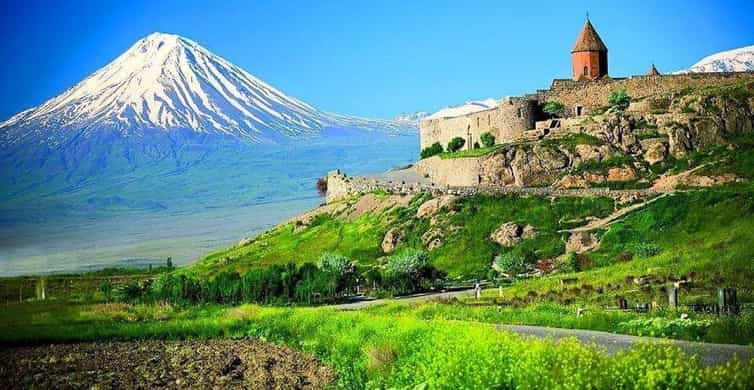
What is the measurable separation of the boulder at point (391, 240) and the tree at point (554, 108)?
353 inches

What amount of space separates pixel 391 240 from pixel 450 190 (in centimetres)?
362

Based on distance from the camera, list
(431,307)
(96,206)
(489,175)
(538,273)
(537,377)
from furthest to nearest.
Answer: (96,206)
(489,175)
(538,273)
(431,307)
(537,377)

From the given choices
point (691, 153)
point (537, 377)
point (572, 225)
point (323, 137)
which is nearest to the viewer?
point (537, 377)

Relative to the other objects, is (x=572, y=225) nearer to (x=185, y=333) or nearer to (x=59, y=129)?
(x=185, y=333)

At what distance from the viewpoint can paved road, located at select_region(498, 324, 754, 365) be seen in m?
11.2

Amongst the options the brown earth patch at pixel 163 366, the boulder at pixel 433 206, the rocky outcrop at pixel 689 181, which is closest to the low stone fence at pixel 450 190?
the boulder at pixel 433 206

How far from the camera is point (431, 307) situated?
19422 mm

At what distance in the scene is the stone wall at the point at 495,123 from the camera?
3841 centimetres

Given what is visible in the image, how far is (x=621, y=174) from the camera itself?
109 ft

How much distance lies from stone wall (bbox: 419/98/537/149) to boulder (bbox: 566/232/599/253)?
10.1m

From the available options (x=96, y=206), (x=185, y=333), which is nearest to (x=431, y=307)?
(x=185, y=333)

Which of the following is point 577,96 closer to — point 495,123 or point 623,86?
point 623,86

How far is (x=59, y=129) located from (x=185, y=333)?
115 metres

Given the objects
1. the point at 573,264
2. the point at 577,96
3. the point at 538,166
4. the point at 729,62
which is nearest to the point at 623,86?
the point at 577,96
